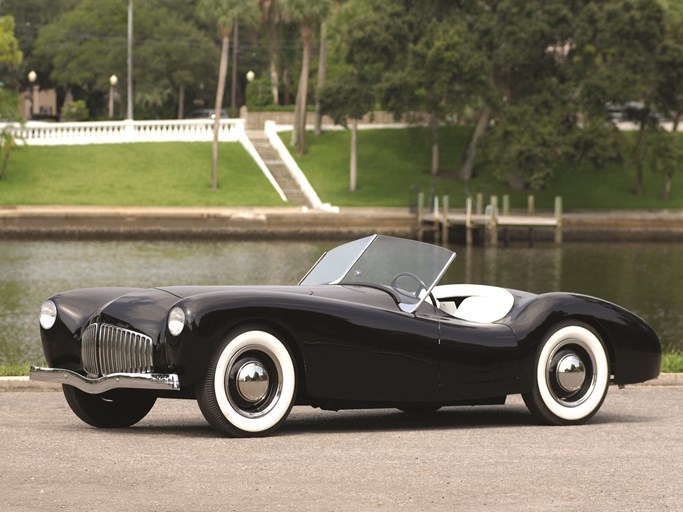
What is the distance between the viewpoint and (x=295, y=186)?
70.4 meters

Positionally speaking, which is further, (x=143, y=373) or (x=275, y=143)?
(x=275, y=143)

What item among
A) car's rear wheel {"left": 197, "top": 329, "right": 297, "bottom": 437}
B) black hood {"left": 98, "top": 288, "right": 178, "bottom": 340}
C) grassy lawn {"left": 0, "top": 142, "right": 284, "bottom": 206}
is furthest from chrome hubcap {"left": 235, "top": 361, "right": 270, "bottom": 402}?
grassy lawn {"left": 0, "top": 142, "right": 284, "bottom": 206}

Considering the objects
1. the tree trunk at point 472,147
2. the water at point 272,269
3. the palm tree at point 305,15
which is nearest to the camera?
the water at point 272,269

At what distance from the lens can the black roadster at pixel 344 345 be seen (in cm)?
888

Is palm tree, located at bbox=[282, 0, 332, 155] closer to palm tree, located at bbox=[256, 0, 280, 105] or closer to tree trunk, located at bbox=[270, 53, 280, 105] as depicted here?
palm tree, located at bbox=[256, 0, 280, 105]

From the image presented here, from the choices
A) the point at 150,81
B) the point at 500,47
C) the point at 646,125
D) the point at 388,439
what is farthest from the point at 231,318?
the point at 150,81

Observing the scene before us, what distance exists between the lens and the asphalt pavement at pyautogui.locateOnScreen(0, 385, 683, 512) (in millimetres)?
6918

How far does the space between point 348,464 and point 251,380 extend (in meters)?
1.22

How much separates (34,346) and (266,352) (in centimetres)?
1487

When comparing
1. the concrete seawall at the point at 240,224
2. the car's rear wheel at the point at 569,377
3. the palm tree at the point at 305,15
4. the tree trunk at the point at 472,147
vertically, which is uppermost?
the palm tree at the point at 305,15

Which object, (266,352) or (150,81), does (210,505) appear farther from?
(150,81)

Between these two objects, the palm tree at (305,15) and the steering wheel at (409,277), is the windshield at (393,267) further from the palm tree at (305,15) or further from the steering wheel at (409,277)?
the palm tree at (305,15)

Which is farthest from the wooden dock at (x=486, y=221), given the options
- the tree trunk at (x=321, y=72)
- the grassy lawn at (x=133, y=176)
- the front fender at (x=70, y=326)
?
the front fender at (x=70, y=326)

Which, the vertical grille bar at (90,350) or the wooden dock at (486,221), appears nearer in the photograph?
the vertical grille bar at (90,350)
